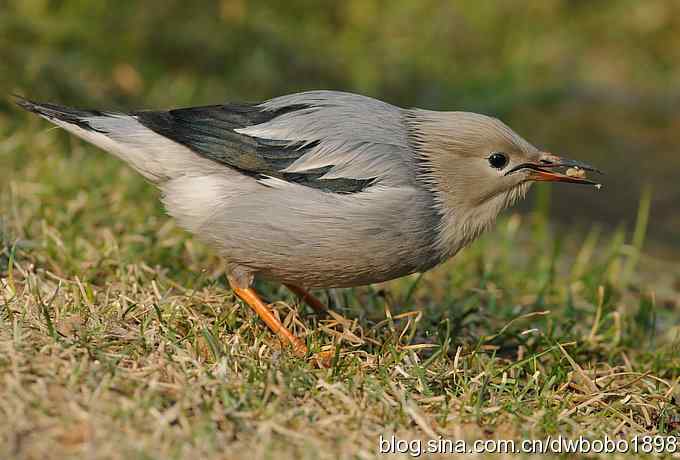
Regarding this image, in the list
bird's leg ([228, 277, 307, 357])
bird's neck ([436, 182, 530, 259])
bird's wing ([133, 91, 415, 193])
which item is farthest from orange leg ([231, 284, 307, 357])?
bird's neck ([436, 182, 530, 259])

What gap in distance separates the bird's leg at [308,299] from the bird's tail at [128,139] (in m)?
0.79

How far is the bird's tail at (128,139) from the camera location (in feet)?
13.8

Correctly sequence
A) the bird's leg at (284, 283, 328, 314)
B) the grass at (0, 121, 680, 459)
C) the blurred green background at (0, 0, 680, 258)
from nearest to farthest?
the grass at (0, 121, 680, 459) < the bird's leg at (284, 283, 328, 314) < the blurred green background at (0, 0, 680, 258)

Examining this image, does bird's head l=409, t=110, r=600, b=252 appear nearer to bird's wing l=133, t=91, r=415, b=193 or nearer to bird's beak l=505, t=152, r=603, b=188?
bird's beak l=505, t=152, r=603, b=188

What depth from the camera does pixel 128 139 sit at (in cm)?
429

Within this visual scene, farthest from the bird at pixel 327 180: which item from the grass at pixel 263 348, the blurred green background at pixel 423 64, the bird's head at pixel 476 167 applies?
the blurred green background at pixel 423 64

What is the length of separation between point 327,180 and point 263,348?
0.75m

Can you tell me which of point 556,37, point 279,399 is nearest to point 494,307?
point 279,399

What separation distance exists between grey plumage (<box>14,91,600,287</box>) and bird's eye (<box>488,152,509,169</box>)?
0.07ft

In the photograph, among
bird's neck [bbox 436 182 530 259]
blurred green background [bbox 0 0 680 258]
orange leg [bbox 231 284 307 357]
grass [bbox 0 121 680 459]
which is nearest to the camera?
grass [bbox 0 121 680 459]

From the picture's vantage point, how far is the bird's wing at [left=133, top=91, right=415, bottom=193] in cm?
398

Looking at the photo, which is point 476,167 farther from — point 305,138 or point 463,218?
point 305,138

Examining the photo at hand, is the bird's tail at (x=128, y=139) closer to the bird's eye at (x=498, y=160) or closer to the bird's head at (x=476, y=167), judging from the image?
the bird's head at (x=476, y=167)

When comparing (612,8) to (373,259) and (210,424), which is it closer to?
(373,259)
